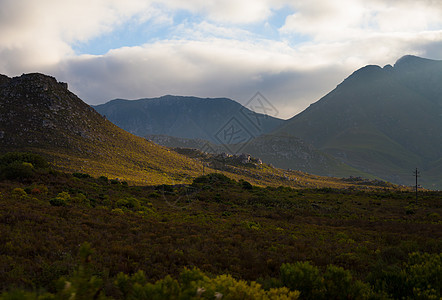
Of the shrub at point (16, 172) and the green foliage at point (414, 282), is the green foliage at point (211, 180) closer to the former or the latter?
the shrub at point (16, 172)

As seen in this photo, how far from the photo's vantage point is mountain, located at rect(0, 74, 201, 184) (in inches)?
2724

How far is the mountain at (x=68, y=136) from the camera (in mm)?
69188

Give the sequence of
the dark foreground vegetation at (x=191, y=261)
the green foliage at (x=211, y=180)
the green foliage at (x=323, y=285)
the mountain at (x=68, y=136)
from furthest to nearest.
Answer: the mountain at (x=68, y=136), the green foliage at (x=211, y=180), the green foliage at (x=323, y=285), the dark foreground vegetation at (x=191, y=261)

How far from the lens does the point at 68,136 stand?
8106 centimetres

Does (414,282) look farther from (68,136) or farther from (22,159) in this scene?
(68,136)

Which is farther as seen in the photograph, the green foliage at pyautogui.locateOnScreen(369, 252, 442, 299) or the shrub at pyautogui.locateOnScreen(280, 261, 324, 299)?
the shrub at pyautogui.locateOnScreen(280, 261, 324, 299)

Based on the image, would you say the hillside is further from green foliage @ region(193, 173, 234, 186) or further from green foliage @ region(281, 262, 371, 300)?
green foliage @ region(281, 262, 371, 300)

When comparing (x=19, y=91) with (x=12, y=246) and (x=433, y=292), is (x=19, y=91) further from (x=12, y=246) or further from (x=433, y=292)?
(x=433, y=292)

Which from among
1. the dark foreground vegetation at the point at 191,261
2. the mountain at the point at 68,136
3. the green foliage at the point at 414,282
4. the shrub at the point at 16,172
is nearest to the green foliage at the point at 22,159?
the shrub at the point at 16,172

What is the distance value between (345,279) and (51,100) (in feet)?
360

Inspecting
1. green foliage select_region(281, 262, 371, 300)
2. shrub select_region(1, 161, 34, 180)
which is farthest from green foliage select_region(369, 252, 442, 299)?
shrub select_region(1, 161, 34, 180)

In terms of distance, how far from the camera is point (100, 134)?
93.2 metres

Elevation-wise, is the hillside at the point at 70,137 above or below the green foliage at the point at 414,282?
above

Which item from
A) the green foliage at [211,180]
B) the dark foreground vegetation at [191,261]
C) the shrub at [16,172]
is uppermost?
the shrub at [16,172]
